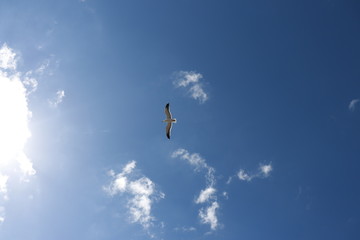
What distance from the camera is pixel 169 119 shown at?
82938 millimetres
